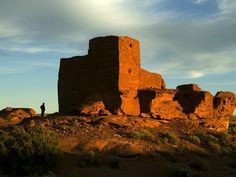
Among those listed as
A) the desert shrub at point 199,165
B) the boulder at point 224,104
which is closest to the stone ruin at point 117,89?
the boulder at point 224,104

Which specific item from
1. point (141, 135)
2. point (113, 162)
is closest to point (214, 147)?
point (141, 135)

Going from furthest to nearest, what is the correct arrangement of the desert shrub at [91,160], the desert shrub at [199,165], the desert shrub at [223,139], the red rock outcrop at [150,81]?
the red rock outcrop at [150,81], the desert shrub at [223,139], the desert shrub at [199,165], the desert shrub at [91,160]

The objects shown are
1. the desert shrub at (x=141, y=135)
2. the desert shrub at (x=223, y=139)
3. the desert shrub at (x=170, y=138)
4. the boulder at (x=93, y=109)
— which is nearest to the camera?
the desert shrub at (x=141, y=135)

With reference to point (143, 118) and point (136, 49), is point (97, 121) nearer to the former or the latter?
point (143, 118)

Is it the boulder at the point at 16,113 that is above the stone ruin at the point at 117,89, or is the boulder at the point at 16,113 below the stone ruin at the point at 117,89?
below

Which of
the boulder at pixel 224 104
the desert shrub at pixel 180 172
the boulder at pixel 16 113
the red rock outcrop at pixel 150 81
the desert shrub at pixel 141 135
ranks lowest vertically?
the desert shrub at pixel 180 172

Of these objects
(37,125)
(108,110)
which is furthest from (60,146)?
(108,110)

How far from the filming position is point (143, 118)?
25.0 metres

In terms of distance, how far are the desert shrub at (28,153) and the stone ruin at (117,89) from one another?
5.22 m

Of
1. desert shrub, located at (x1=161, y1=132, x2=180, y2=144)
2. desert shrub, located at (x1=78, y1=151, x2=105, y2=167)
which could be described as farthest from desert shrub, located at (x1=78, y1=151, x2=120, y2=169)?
desert shrub, located at (x1=161, y1=132, x2=180, y2=144)

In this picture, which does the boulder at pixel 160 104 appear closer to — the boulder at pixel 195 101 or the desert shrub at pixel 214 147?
the boulder at pixel 195 101

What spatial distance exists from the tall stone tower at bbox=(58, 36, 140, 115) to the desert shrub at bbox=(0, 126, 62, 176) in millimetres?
5365

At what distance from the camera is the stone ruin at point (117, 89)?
78.6 ft

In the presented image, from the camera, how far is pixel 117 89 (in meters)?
23.8
